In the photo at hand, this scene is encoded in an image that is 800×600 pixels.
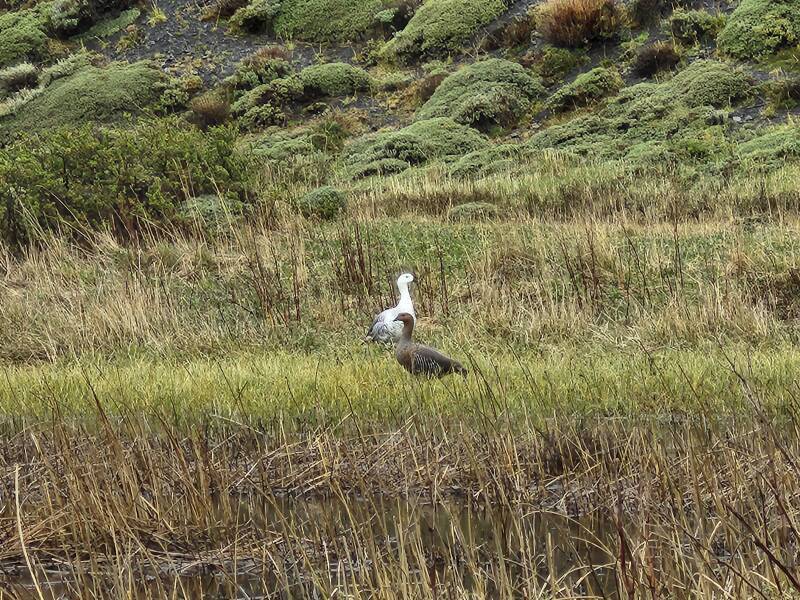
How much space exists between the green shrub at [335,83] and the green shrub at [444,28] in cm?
174

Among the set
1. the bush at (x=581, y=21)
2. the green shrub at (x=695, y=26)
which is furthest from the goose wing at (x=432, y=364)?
→ the bush at (x=581, y=21)

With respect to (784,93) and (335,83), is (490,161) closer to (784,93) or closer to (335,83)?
(784,93)

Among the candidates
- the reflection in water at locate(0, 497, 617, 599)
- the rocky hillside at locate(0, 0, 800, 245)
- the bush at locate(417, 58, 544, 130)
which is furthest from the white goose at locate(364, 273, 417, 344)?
the bush at locate(417, 58, 544, 130)

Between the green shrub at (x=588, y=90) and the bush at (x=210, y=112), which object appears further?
the bush at (x=210, y=112)

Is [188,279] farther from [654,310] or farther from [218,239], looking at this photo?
[654,310]

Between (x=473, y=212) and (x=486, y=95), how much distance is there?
8276 millimetres

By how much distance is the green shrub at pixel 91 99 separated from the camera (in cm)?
2536

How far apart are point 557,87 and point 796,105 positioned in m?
6.14

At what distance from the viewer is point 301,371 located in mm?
6605

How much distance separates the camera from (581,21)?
22422 millimetres

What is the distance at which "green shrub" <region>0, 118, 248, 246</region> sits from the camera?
11969 millimetres

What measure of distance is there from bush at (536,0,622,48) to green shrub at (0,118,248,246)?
38.3ft

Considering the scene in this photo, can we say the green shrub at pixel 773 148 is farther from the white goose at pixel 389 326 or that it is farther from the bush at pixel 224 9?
the bush at pixel 224 9

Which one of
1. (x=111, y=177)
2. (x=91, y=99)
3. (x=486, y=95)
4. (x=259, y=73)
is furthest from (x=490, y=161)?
(x=91, y=99)
